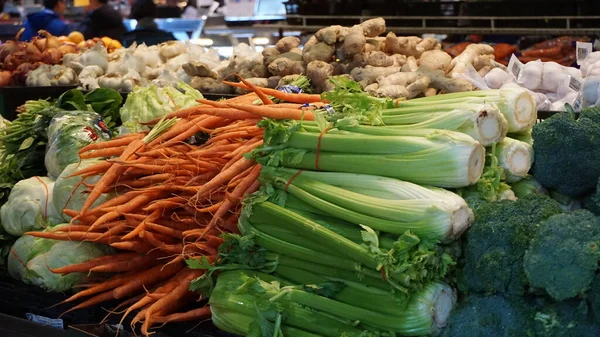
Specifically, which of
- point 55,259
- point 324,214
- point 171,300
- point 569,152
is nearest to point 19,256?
point 55,259

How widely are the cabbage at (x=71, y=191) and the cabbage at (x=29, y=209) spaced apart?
0.08m

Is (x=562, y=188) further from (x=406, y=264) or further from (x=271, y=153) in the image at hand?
(x=271, y=153)

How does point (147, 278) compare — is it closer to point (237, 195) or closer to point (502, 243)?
point (237, 195)

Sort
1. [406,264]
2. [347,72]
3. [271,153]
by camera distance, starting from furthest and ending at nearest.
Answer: [347,72] < [271,153] < [406,264]

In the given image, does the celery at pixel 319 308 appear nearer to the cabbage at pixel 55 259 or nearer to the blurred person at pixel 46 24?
the cabbage at pixel 55 259

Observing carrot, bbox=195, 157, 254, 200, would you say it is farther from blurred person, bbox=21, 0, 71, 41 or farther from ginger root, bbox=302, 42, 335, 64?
blurred person, bbox=21, 0, 71, 41

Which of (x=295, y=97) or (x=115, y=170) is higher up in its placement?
(x=295, y=97)

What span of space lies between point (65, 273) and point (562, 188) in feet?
6.24

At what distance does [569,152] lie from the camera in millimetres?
2289

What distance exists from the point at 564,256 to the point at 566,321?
0.64 feet

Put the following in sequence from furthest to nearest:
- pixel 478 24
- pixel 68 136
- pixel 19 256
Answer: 1. pixel 478 24
2. pixel 68 136
3. pixel 19 256

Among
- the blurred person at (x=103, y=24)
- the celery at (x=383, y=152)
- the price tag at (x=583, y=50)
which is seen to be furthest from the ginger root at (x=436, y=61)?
the blurred person at (x=103, y=24)

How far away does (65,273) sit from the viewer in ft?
9.75

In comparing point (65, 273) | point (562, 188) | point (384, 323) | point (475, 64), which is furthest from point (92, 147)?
point (475, 64)
